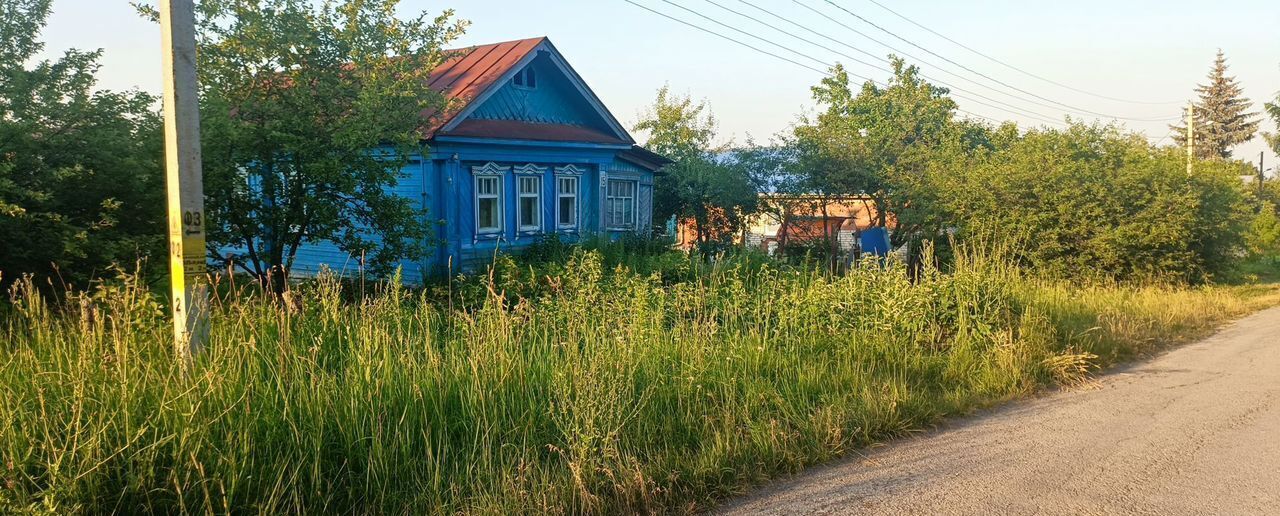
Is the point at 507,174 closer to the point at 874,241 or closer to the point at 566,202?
the point at 566,202

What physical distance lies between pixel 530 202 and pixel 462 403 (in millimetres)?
13360

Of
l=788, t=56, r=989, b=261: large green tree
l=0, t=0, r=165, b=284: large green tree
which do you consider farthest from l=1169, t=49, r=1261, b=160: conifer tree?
l=0, t=0, r=165, b=284: large green tree

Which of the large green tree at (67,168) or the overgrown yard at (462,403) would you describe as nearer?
the overgrown yard at (462,403)

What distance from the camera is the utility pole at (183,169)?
4.76 meters

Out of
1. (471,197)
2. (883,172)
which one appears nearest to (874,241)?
(883,172)

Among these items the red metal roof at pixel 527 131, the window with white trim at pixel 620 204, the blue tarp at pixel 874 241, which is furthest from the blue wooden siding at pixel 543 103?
the blue tarp at pixel 874 241

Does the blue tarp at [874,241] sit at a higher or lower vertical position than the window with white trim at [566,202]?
lower

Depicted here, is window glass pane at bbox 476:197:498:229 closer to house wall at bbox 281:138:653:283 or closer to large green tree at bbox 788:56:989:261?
house wall at bbox 281:138:653:283

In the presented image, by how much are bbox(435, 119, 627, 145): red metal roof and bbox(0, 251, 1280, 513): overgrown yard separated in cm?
876

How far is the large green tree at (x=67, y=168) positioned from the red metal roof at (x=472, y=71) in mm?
6451

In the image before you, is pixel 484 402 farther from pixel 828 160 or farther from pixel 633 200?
pixel 828 160

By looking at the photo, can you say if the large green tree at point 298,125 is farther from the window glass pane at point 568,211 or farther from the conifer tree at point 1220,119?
the conifer tree at point 1220,119

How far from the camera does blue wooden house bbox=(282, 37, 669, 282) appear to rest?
15352 millimetres

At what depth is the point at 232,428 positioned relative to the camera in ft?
12.9
